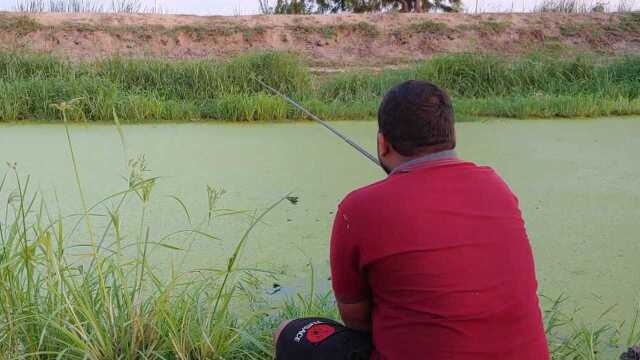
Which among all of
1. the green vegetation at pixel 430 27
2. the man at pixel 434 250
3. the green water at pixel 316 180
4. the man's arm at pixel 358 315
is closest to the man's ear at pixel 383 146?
the man at pixel 434 250

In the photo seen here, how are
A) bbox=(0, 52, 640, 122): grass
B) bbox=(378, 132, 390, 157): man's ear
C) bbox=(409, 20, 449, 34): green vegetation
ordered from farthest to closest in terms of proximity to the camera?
1. bbox=(409, 20, 449, 34): green vegetation
2. bbox=(0, 52, 640, 122): grass
3. bbox=(378, 132, 390, 157): man's ear

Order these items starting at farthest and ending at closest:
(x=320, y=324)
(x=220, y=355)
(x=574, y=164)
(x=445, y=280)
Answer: (x=574, y=164)
(x=220, y=355)
(x=320, y=324)
(x=445, y=280)

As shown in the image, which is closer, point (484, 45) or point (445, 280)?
point (445, 280)

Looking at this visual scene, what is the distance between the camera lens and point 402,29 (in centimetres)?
759

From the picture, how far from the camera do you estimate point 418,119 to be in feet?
2.92

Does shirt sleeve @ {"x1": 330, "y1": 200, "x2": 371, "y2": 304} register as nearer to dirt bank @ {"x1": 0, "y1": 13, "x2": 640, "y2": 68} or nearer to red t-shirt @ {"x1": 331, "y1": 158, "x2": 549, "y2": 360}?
red t-shirt @ {"x1": 331, "y1": 158, "x2": 549, "y2": 360}

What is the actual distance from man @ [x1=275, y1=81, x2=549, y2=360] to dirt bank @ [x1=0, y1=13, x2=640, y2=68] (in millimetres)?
6116

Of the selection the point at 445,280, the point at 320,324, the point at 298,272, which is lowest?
the point at 298,272

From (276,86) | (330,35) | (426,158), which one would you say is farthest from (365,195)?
(330,35)

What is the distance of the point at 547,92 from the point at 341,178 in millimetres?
3139

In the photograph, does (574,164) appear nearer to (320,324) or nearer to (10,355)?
(320,324)

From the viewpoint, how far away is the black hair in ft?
2.92

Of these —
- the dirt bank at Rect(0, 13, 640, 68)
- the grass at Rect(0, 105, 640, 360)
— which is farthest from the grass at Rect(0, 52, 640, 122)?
the grass at Rect(0, 105, 640, 360)

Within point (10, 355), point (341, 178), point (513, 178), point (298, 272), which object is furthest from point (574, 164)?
point (10, 355)
